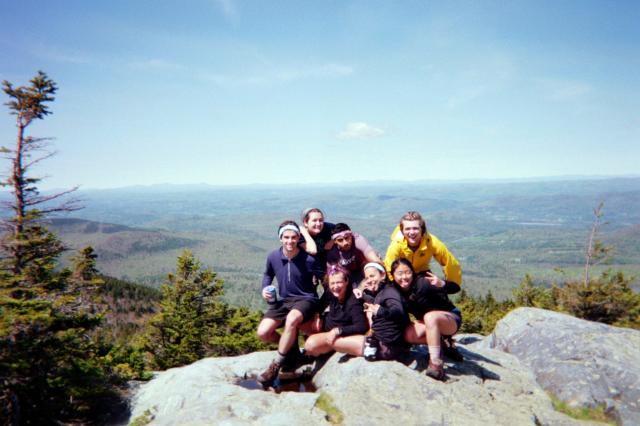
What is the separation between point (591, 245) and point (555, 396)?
78.2ft

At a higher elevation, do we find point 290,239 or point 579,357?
point 290,239

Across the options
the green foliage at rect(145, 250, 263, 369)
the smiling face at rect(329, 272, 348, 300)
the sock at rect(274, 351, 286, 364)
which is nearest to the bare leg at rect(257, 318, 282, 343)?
the sock at rect(274, 351, 286, 364)

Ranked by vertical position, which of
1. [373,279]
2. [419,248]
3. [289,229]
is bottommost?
[373,279]

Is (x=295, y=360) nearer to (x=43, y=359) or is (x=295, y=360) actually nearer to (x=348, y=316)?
(x=348, y=316)

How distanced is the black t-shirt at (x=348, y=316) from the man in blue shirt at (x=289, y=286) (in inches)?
18.1

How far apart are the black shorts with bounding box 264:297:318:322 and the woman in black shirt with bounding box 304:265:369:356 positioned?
Answer: 0.38 metres

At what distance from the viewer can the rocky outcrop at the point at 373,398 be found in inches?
210

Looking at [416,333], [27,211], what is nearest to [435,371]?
[416,333]

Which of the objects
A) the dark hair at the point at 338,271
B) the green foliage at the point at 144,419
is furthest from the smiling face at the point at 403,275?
the green foliage at the point at 144,419

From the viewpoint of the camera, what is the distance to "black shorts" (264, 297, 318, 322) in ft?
24.0

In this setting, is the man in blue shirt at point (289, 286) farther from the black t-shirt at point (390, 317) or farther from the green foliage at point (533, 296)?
the green foliage at point (533, 296)

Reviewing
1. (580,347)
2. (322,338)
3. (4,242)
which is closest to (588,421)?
(580,347)

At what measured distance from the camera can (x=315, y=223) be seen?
7.73 metres

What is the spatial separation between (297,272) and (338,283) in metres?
1.16
